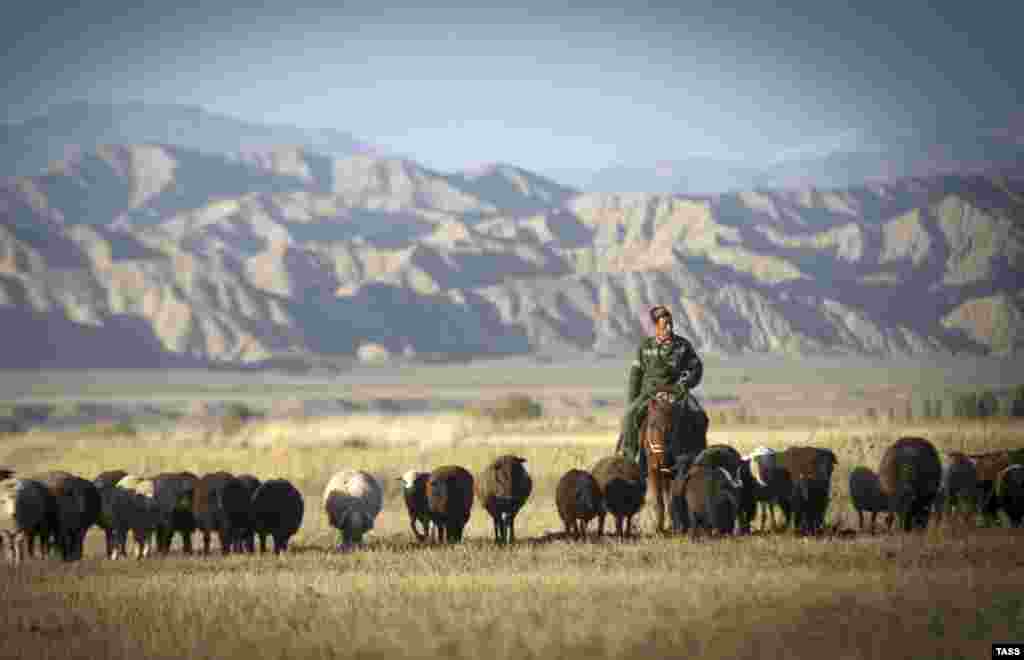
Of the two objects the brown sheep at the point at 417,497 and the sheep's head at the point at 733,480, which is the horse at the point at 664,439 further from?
the brown sheep at the point at 417,497

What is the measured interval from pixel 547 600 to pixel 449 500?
7992 mm

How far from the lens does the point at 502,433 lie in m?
53.3

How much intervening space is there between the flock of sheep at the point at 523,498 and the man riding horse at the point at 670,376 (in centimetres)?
45

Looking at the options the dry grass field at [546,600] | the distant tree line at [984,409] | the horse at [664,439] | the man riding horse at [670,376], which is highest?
the distant tree line at [984,409]

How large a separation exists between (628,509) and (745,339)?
161 metres

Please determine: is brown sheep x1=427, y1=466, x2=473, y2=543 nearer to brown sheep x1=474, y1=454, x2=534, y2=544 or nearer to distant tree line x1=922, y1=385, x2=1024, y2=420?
brown sheep x1=474, y1=454, x2=534, y2=544

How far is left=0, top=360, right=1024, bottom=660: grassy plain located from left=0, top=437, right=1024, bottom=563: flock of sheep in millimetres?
571

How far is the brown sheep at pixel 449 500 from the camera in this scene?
74.2 feet

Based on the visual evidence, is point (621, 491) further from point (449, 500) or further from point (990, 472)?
point (990, 472)

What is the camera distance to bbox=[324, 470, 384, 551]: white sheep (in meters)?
23.0

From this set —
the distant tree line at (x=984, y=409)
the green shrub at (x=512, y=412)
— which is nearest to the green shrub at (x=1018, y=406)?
the distant tree line at (x=984, y=409)

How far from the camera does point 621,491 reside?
21.7 metres

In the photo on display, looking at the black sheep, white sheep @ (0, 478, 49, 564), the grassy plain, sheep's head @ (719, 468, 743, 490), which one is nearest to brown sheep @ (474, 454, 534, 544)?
the grassy plain

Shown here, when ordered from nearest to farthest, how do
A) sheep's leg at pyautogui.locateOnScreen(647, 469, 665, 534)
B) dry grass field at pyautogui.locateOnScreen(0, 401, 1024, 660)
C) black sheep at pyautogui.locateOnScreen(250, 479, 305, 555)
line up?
1. dry grass field at pyautogui.locateOnScreen(0, 401, 1024, 660)
2. sheep's leg at pyautogui.locateOnScreen(647, 469, 665, 534)
3. black sheep at pyautogui.locateOnScreen(250, 479, 305, 555)
